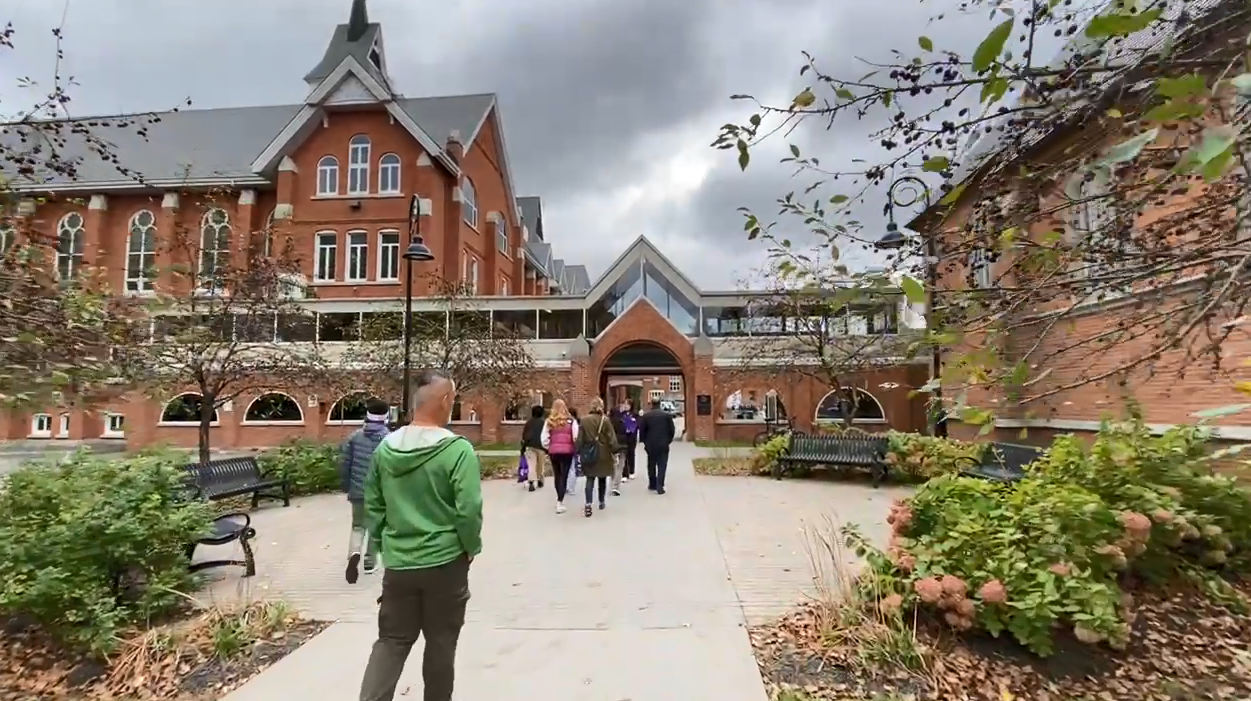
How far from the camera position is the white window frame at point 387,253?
1186 inches

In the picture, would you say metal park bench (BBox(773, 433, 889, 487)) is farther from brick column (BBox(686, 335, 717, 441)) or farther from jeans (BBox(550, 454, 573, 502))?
brick column (BBox(686, 335, 717, 441))

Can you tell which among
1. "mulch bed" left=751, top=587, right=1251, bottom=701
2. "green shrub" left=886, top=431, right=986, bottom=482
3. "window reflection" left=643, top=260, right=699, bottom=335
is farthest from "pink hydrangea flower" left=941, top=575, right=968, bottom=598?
"window reflection" left=643, top=260, right=699, bottom=335

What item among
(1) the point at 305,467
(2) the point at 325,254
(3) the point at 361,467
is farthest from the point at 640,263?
(3) the point at 361,467

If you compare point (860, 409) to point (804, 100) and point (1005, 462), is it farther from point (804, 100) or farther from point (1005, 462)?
point (804, 100)

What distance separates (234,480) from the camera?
10.4 metres

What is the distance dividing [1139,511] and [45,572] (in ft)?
25.8

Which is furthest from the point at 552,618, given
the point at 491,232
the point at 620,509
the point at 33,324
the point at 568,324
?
the point at 491,232

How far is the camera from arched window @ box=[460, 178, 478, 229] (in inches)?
1264

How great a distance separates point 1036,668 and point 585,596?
3.38 meters

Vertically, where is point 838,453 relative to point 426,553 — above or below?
below

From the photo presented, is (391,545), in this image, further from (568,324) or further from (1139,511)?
(568,324)

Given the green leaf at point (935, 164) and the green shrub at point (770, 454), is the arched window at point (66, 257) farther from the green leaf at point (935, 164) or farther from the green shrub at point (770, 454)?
the green shrub at point (770, 454)

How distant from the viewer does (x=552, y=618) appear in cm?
537

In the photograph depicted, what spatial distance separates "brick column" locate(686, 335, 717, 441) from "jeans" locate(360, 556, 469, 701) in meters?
22.8
